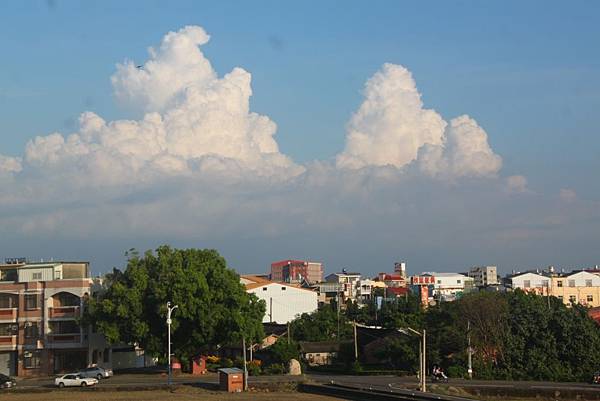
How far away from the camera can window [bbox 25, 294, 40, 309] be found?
7175cm

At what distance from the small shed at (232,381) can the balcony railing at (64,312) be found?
22.8 meters

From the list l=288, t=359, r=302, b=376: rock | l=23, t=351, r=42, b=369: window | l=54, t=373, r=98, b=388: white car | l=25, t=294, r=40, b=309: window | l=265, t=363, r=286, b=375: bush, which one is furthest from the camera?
l=25, t=294, r=40, b=309: window

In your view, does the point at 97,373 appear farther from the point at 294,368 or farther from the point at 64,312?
the point at 294,368

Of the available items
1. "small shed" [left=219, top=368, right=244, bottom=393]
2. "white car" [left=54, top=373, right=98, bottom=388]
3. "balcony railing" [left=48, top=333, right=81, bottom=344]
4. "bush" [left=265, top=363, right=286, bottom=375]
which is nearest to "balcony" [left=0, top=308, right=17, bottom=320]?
"balcony railing" [left=48, top=333, right=81, bottom=344]

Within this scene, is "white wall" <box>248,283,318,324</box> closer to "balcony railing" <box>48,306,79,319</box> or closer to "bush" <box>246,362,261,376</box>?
"balcony railing" <box>48,306,79,319</box>

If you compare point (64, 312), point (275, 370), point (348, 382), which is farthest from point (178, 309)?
point (348, 382)

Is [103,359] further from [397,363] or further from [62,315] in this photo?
[397,363]

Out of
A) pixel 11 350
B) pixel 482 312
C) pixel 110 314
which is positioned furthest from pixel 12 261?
pixel 482 312

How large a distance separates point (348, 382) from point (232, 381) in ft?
30.8

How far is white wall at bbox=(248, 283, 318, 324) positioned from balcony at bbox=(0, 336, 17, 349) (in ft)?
172

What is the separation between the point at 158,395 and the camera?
50.2 meters

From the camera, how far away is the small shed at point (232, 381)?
53.0 metres

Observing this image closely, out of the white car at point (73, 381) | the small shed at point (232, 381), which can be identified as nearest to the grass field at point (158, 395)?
the small shed at point (232, 381)

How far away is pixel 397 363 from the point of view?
70.6 metres
